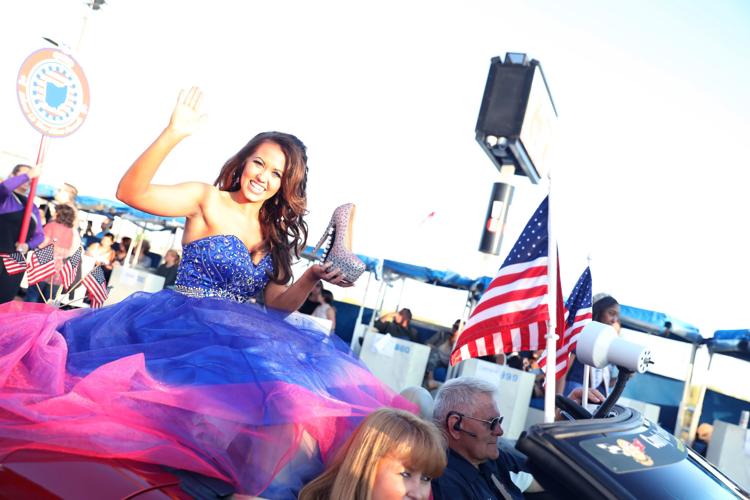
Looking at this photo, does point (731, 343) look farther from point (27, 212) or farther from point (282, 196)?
point (27, 212)

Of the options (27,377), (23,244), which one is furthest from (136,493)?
(23,244)

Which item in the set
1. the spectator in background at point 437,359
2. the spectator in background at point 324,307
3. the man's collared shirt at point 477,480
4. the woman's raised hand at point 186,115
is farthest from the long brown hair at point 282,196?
the spectator in background at point 437,359

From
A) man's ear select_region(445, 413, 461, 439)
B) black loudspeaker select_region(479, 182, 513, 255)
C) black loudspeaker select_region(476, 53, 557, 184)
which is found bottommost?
man's ear select_region(445, 413, 461, 439)

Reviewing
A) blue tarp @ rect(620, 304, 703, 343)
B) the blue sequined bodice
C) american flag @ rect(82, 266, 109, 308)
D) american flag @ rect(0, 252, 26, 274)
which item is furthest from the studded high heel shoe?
blue tarp @ rect(620, 304, 703, 343)

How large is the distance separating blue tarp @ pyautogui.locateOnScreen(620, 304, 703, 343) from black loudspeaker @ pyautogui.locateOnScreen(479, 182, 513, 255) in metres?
6.36

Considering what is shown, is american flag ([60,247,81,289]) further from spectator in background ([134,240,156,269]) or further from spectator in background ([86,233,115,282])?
spectator in background ([134,240,156,269])

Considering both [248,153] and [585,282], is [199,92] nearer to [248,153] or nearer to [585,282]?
[248,153]

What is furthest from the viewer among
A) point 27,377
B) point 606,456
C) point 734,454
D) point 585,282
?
point 734,454

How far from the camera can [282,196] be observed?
9.76ft

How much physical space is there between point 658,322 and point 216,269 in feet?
31.7

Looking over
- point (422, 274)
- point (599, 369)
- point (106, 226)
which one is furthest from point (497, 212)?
point (599, 369)

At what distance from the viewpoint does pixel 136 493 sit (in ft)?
4.85

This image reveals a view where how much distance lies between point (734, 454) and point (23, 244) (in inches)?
326

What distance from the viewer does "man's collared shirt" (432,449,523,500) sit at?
84.4 inches
